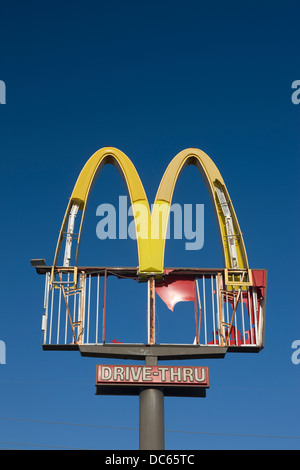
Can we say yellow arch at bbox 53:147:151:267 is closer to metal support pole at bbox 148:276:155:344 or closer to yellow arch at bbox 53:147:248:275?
yellow arch at bbox 53:147:248:275

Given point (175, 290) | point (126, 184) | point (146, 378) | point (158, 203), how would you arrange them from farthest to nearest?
point (126, 184) < point (158, 203) < point (175, 290) < point (146, 378)

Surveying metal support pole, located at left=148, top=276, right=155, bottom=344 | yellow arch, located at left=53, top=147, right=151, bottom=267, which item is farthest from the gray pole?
yellow arch, located at left=53, top=147, right=151, bottom=267

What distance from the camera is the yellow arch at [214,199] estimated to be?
24891mm

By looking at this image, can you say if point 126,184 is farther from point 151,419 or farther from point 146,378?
point 151,419

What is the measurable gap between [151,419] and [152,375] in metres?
1.35

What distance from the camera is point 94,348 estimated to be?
23.3 m

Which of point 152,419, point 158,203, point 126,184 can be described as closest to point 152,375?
point 152,419

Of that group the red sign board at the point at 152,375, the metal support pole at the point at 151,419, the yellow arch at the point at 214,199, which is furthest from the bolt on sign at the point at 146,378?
the yellow arch at the point at 214,199

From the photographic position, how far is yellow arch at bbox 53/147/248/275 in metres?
24.3

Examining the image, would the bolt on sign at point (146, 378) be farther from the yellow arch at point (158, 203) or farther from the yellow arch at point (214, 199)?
the yellow arch at point (214, 199)

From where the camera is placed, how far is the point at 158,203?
24812 millimetres

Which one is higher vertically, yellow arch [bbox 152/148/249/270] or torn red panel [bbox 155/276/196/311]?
yellow arch [bbox 152/148/249/270]

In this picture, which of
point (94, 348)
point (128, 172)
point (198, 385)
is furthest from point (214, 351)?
point (128, 172)
